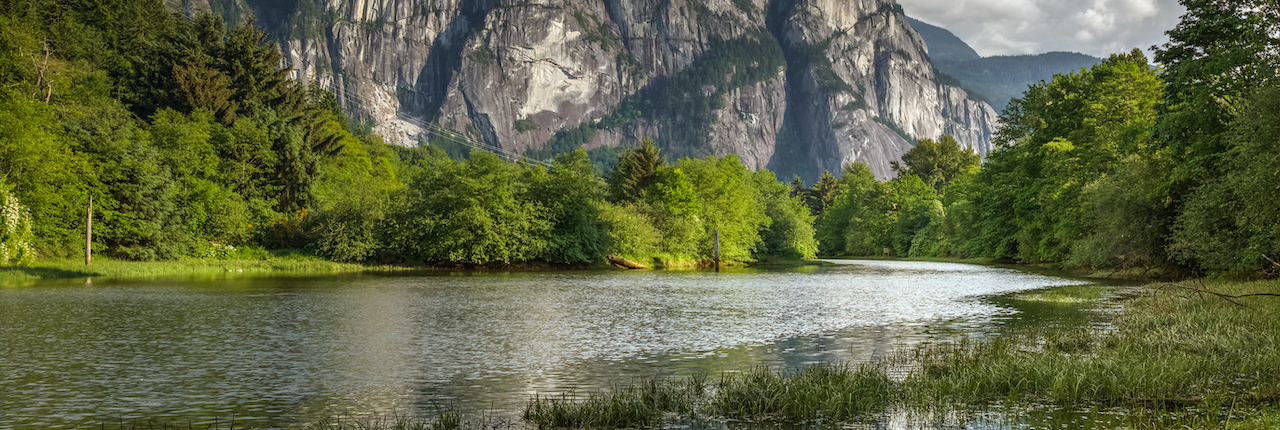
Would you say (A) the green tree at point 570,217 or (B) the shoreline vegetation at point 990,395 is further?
(A) the green tree at point 570,217

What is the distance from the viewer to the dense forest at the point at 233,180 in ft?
171

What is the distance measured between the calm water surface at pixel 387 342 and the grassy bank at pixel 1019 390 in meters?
1.73

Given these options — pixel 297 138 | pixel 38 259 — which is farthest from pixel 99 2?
pixel 38 259

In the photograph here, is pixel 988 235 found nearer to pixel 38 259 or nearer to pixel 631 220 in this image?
pixel 631 220

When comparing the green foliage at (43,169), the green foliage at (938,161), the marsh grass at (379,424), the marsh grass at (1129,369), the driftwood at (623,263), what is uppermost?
the green foliage at (938,161)

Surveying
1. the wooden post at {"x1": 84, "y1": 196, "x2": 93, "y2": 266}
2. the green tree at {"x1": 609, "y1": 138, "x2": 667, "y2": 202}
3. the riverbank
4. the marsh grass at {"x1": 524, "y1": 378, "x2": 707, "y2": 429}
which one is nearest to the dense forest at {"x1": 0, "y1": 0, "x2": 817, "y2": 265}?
the green tree at {"x1": 609, "y1": 138, "x2": 667, "y2": 202}

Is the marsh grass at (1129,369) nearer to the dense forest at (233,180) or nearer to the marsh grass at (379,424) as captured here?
the marsh grass at (379,424)

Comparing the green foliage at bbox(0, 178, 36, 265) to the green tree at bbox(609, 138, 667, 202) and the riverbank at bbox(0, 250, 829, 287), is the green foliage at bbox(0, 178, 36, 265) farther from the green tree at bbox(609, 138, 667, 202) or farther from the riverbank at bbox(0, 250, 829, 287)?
the green tree at bbox(609, 138, 667, 202)

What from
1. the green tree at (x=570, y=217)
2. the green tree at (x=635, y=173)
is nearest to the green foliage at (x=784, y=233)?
the green tree at (x=635, y=173)

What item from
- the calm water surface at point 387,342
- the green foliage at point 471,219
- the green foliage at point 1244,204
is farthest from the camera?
the green foliage at point 471,219

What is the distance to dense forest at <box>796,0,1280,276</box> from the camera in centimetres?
2741

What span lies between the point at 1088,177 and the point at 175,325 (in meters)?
51.8

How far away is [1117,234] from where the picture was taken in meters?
41.8

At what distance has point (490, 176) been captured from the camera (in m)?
68.1
